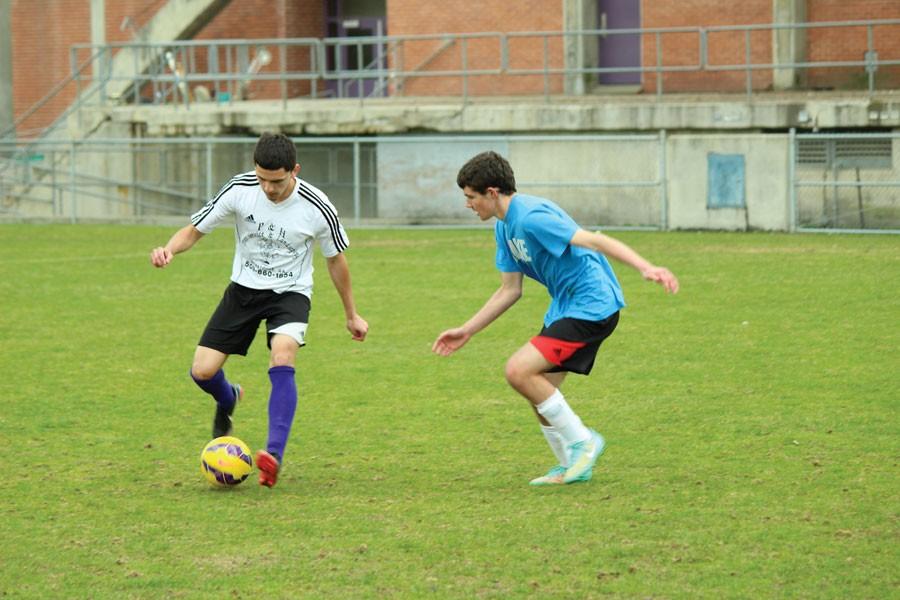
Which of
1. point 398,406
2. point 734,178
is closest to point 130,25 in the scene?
point 734,178

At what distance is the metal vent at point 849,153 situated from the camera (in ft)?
72.3

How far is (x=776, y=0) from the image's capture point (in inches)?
1057

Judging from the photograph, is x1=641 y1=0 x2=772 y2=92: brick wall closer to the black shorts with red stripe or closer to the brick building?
the brick building

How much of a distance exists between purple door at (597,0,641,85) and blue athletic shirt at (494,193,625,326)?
23.4 meters

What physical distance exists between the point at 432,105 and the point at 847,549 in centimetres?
2165

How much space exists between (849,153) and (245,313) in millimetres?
16641

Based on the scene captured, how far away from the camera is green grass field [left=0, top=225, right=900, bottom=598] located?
565cm

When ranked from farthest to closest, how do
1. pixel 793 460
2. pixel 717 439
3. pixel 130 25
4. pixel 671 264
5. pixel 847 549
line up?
1. pixel 130 25
2. pixel 671 264
3. pixel 717 439
4. pixel 793 460
5. pixel 847 549

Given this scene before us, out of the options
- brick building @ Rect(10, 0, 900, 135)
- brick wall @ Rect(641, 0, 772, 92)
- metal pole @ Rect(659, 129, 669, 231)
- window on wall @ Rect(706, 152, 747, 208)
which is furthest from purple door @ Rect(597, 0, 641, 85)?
window on wall @ Rect(706, 152, 747, 208)

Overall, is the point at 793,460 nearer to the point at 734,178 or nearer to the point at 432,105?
the point at 734,178

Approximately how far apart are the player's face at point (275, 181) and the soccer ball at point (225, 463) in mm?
1238

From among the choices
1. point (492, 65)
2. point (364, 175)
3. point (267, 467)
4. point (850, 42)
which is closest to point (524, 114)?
point (364, 175)

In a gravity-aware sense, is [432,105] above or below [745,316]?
above

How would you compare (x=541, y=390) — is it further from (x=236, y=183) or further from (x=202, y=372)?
(x=236, y=183)
